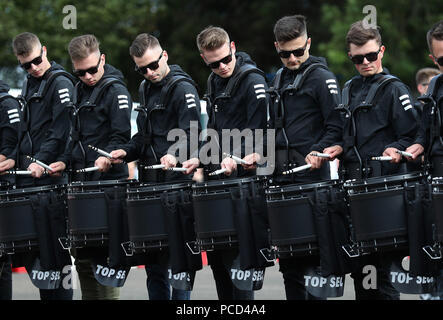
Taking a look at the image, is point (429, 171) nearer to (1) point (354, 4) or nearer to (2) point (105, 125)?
(2) point (105, 125)

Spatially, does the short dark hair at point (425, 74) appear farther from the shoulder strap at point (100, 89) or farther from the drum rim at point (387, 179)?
the drum rim at point (387, 179)

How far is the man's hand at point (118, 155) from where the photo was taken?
830cm

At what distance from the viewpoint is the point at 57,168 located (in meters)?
8.62

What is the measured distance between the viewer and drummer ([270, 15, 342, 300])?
7555 mm

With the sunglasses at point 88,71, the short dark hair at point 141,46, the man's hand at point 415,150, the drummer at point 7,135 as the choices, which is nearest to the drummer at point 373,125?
the man's hand at point 415,150

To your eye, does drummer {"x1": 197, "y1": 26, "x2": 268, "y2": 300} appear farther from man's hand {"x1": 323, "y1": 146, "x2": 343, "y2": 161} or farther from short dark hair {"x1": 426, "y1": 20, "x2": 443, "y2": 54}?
short dark hair {"x1": 426, "y1": 20, "x2": 443, "y2": 54}

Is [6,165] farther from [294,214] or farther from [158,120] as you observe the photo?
[294,214]

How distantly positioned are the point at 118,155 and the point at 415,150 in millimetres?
2459

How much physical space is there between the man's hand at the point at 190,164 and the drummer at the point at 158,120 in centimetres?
12

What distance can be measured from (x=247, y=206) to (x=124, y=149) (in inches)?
52.3

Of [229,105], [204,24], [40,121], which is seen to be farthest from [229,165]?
[204,24]
